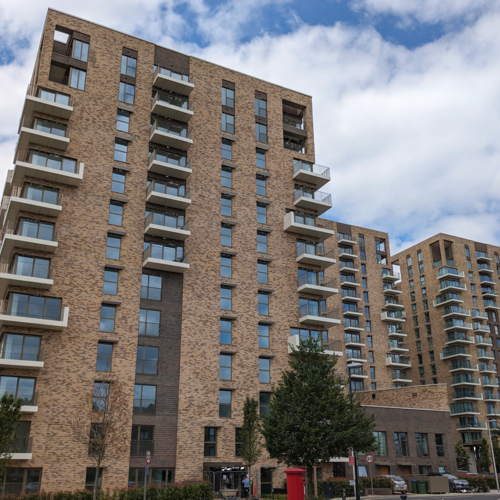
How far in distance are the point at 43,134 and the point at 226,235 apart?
15566 millimetres

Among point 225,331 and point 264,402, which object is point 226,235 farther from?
point 264,402

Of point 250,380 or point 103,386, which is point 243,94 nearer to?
point 250,380

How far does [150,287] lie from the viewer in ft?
127

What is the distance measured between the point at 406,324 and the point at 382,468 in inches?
1736

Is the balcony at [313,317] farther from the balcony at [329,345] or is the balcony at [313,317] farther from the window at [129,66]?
the window at [129,66]

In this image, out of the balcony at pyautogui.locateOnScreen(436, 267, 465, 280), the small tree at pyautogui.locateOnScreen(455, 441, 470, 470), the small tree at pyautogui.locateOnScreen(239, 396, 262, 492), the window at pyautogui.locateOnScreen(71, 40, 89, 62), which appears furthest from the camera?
the balcony at pyautogui.locateOnScreen(436, 267, 465, 280)

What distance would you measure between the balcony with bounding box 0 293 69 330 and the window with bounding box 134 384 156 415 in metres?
6.77

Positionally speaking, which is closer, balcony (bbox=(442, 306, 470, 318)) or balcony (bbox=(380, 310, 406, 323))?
balcony (bbox=(380, 310, 406, 323))

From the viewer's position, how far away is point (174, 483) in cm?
3341

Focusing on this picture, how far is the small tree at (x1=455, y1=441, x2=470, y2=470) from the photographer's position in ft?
230

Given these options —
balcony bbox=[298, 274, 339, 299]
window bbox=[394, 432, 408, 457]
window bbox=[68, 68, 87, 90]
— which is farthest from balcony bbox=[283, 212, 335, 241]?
window bbox=[394, 432, 408, 457]

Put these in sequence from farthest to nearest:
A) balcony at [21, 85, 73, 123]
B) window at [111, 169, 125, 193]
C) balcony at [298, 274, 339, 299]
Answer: balcony at [298, 274, 339, 299]
window at [111, 169, 125, 193]
balcony at [21, 85, 73, 123]

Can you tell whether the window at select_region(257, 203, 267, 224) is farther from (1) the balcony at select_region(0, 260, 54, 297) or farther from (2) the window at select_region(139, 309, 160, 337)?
(1) the balcony at select_region(0, 260, 54, 297)

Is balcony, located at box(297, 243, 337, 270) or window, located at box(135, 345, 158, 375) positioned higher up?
balcony, located at box(297, 243, 337, 270)
